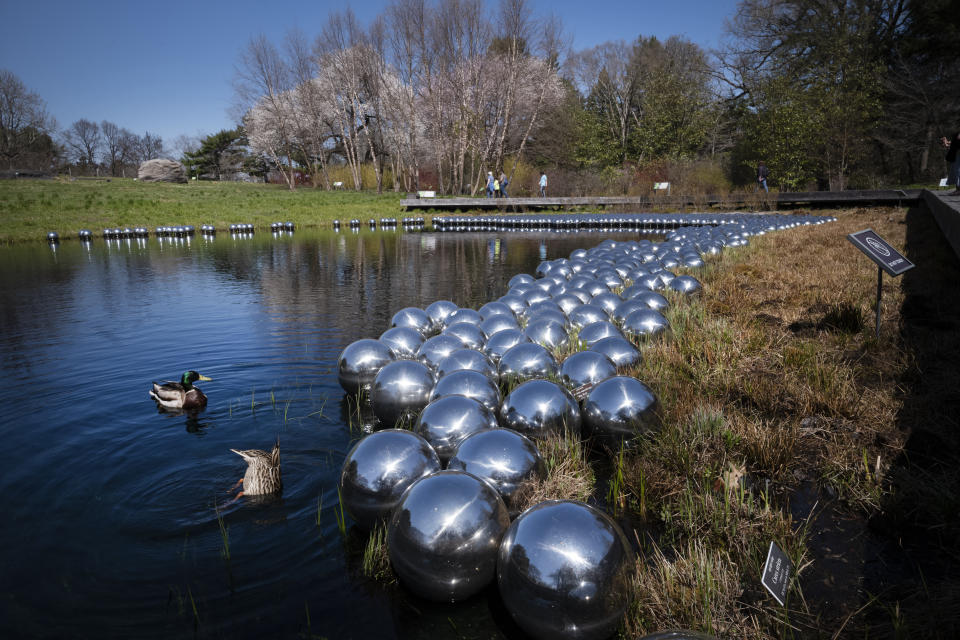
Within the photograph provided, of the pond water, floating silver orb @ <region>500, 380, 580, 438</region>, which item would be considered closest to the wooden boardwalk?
the pond water

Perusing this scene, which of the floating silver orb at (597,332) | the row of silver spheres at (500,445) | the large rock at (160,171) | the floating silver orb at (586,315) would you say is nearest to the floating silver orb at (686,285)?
the row of silver spheres at (500,445)

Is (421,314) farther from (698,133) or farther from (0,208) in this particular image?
(698,133)

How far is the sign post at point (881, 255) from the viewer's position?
5.02 m

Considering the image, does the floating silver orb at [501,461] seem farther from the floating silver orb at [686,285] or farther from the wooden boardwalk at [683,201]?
the wooden boardwalk at [683,201]

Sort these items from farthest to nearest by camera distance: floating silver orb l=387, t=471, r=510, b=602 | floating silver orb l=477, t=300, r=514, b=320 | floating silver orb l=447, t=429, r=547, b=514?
floating silver orb l=477, t=300, r=514, b=320, floating silver orb l=447, t=429, r=547, b=514, floating silver orb l=387, t=471, r=510, b=602

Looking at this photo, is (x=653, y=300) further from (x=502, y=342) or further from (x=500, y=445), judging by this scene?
(x=500, y=445)

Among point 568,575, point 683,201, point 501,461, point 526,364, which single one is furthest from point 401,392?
point 683,201

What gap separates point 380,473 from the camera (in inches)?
142

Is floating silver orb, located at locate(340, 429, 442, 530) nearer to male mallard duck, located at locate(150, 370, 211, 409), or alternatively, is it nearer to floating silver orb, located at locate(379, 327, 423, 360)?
floating silver orb, located at locate(379, 327, 423, 360)

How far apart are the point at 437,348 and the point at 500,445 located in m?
2.71

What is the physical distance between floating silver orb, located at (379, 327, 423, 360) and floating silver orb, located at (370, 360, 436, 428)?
1.28 m

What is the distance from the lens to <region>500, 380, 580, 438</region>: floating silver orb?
14.6 feet

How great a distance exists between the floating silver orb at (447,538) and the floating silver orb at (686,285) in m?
7.12

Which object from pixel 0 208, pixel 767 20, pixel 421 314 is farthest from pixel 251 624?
pixel 767 20
